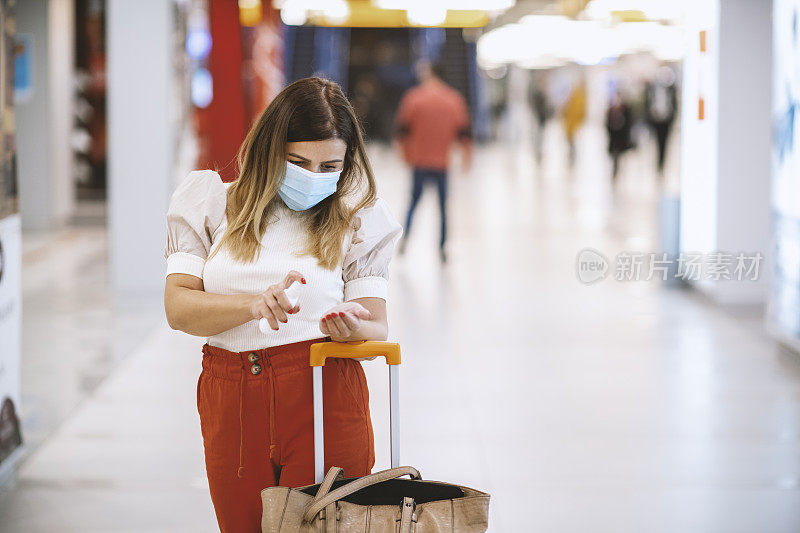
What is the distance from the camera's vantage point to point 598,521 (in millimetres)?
4297

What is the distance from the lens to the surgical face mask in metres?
2.40

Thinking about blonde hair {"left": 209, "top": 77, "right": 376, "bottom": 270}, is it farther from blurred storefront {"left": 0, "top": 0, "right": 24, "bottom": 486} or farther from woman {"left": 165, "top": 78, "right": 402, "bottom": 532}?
blurred storefront {"left": 0, "top": 0, "right": 24, "bottom": 486}

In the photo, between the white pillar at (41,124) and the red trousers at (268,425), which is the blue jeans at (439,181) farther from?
the red trousers at (268,425)

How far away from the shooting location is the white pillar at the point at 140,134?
929 centimetres

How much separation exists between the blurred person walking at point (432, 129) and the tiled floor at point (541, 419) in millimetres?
1513

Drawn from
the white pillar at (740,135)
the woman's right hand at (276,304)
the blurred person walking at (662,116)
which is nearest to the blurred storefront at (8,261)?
the woman's right hand at (276,304)

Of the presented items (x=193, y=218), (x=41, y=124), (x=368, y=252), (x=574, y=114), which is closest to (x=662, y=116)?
(x=574, y=114)

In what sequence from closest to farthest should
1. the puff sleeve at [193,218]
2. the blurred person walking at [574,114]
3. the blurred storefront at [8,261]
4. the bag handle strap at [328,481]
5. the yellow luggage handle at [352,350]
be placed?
the bag handle strap at [328,481], the yellow luggage handle at [352,350], the puff sleeve at [193,218], the blurred storefront at [8,261], the blurred person walking at [574,114]

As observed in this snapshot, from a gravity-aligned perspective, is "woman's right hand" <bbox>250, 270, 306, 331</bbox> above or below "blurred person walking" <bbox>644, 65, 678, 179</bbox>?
below

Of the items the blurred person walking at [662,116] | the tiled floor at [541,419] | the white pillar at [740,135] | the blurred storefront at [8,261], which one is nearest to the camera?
the tiled floor at [541,419]

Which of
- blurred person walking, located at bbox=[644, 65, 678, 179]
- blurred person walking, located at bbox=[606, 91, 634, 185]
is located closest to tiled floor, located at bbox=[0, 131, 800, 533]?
blurred person walking, located at bbox=[606, 91, 634, 185]

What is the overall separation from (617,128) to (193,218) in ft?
59.7

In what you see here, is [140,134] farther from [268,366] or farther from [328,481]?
[328,481]

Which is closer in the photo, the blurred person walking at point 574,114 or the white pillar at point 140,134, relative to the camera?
the white pillar at point 140,134
